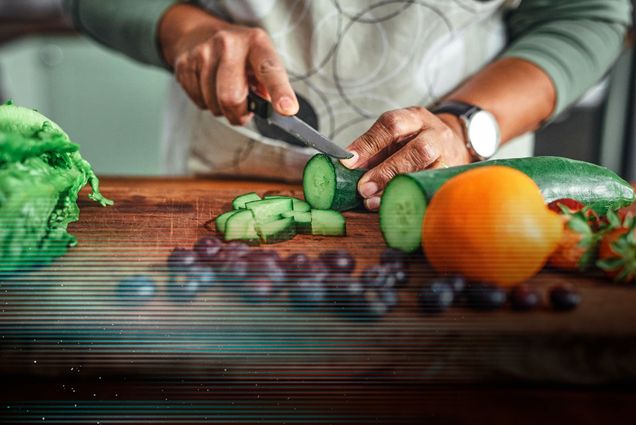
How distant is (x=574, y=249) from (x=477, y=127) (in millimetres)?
267

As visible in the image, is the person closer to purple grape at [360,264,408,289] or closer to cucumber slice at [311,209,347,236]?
cucumber slice at [311,209,347,236]

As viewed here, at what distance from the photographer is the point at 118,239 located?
1.93ft

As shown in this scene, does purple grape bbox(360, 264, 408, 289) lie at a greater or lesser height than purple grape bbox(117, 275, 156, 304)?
greater

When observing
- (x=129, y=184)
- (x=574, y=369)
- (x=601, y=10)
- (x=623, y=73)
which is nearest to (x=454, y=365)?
(x=574, y=369)

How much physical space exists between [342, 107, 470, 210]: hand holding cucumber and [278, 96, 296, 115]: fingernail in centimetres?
10

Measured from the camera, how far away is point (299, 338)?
46cm

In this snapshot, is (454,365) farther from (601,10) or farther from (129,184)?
(601,10)

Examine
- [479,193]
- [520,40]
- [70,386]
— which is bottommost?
[70,386]

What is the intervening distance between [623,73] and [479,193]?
1.41 meters

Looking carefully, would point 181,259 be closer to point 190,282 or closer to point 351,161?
Result: point 190,282

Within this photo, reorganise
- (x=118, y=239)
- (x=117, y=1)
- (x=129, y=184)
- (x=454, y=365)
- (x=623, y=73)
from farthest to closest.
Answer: (x=623, y=73) < (x=117, y=1) < (x=129, y=184) < (x=118, y=239) < (x=454, y=365)

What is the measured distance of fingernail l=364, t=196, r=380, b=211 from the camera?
58 centimetres

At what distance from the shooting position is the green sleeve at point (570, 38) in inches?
34.8

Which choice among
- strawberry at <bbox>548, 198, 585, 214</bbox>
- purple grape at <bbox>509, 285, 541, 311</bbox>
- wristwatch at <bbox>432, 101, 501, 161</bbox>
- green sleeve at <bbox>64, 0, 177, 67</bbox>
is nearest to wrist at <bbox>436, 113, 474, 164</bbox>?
wristwatch at <bbox>432, 101, 501, 161</bbox>
